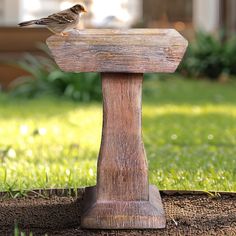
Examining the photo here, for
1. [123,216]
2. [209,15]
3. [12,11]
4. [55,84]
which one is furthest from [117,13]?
[123,216]

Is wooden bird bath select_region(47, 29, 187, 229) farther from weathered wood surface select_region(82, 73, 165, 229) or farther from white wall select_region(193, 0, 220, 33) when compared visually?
white wall select_region(193, 0, 220, 33)

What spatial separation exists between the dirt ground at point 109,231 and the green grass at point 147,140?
22 centimetres

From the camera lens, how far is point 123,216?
4.46 m

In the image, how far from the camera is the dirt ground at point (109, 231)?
4.41m

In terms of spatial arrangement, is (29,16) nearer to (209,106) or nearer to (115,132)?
(209,106)

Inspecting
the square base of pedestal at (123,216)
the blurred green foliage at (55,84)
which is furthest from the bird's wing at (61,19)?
the blurred green foliage at (55,84)

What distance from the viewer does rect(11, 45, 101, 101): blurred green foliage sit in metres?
11.2

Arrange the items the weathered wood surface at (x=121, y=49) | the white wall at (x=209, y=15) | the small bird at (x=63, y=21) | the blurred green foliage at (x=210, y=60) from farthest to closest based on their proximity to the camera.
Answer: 1. the white wall at (x=209, y=15)
2. the blurred green foliage at (x=210, y=60)
3. the small bird at (x=63, y=21)
4. the weathered wood surface at (x=121, y=49)

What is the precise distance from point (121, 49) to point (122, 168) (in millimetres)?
642


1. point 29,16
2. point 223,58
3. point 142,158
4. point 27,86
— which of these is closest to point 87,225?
point 142,158

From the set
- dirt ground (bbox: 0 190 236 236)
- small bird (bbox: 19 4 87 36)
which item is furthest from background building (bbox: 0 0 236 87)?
small bird (bbox: 19 4 87 36)

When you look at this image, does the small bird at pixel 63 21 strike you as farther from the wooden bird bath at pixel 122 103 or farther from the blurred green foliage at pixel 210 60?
the blurred green foliage at pixel 210 60

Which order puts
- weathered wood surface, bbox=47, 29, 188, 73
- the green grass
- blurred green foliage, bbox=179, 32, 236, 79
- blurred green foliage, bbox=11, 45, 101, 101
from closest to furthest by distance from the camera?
weathered wood surface, bbox=47, 29, 188, 73, the green grass, blurred green foliage, bbox=11, 45, 101, 101, blurred green foliage, bbox=179, 32, 236, 79

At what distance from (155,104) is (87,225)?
6.47m
